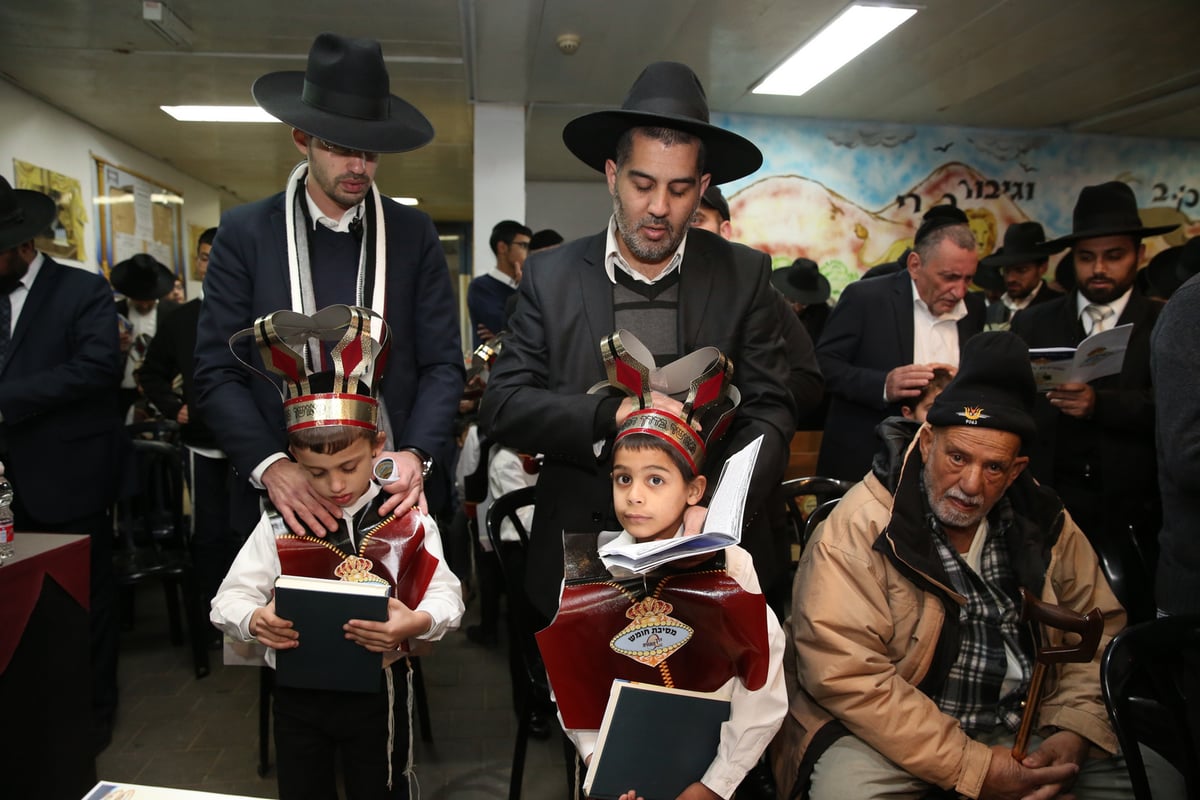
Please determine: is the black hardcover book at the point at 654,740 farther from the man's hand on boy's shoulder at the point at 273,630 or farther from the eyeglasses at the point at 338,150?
the eyeglasses at the point at 338,150

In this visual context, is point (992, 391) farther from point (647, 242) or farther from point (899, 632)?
point (647, 242)

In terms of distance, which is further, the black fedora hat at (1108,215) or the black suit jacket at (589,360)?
the black fedora hat at (1108,215)

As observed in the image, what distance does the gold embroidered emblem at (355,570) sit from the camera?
1.78 metres

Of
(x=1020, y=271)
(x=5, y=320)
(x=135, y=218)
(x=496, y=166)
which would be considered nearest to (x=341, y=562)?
(x=5, y=320)

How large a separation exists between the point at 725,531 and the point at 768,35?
4886 mm

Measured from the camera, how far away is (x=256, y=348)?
1.98 m

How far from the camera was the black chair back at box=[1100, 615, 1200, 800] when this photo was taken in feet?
5.25

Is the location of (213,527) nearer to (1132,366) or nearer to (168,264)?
(1132,366)

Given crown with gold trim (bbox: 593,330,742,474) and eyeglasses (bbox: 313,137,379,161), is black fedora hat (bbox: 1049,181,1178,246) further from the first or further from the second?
eyeglasses (bbox: 313,137,379,161)

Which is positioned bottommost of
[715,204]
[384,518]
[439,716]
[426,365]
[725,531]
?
[439,716]

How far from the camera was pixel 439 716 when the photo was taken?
320cm

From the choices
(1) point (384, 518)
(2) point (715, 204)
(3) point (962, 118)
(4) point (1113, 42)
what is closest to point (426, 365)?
(1) point (384, 518)

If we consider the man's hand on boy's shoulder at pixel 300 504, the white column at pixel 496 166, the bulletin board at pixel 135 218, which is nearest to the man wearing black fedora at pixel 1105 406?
the man's hand on boy's shoulder at pixel 300 504

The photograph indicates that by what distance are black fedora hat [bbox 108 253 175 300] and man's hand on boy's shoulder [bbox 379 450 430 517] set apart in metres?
5.18
